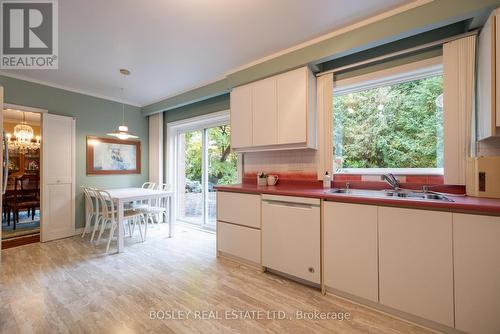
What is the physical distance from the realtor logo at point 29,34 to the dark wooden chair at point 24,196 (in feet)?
8.11

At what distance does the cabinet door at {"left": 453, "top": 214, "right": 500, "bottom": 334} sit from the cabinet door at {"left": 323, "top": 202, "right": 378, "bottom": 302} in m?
0.45

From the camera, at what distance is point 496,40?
4.75ft

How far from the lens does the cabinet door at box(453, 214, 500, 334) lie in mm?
1263

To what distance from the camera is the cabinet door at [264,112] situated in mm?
2506

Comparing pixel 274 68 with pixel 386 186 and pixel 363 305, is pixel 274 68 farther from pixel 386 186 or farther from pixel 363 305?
pixel 363 305

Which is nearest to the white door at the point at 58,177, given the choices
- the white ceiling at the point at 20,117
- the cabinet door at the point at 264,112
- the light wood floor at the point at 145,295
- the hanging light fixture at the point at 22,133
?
the light wood floor at the point at 145,295

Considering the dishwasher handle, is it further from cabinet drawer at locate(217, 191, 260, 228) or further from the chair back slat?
the chair back slat

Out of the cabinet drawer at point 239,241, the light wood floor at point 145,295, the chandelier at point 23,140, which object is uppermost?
the chandelier at point 23,140

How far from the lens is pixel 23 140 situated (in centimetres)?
470

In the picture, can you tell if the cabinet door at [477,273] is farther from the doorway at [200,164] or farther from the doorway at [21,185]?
the doorway at [21,185]

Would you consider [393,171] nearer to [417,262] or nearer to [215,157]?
[417,262]

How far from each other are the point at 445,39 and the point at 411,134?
0.82 meters

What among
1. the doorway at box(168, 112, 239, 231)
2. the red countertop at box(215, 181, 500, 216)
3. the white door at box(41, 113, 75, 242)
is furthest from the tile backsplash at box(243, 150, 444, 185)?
the white door at box(41, 113, 75, 242)

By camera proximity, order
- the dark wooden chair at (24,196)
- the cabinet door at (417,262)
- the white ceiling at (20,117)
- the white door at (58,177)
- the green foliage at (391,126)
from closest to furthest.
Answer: the cabinet door at (417,262)
the green foliage at (391,126)
the white door at (58,177)
the dark wooden chair at (24,196)
the white ceiling at (20,117)
